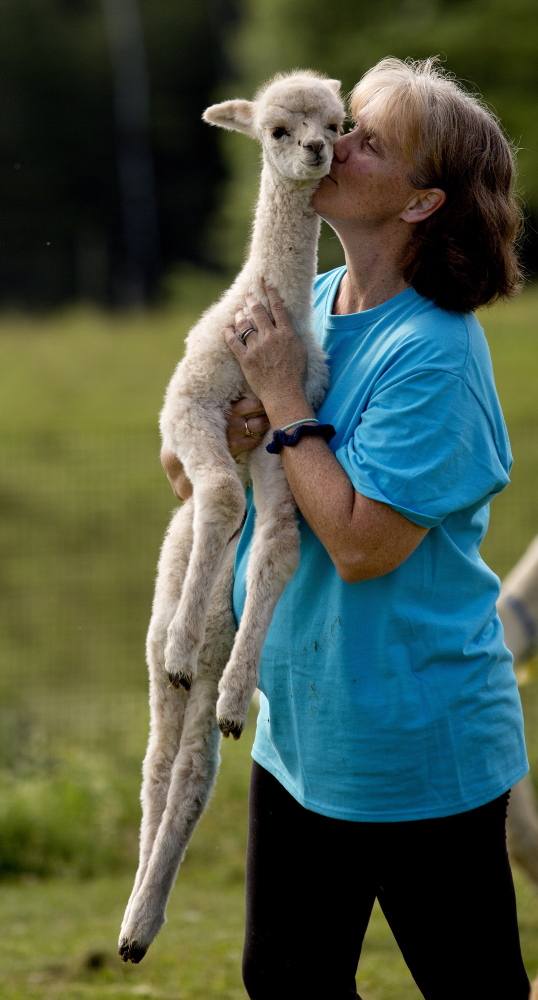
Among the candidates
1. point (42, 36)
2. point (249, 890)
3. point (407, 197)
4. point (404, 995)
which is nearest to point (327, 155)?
point (407, 197)

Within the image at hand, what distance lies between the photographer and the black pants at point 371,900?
2168 mm

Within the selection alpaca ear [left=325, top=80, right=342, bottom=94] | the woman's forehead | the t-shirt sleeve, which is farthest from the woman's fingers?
alpaca ear [left=325, top=80, right=342, bottom=94]

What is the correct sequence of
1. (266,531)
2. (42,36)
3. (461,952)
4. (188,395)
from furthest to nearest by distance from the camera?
(42,36), (188,395), (266,531), (461,952)

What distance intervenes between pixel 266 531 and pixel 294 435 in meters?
0.24

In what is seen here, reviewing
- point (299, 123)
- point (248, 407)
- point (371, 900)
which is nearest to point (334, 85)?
point (299, 123)

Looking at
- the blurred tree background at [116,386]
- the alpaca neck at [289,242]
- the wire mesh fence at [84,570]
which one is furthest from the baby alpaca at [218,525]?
the wire mesh fence at [84,570]

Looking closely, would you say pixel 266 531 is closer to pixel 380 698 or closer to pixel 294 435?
pixel 294 435

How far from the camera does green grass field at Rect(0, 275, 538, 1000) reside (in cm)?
432

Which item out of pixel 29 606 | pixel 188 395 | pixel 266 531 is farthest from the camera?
pixel 29 606

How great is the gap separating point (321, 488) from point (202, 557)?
0.33 m

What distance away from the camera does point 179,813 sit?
2.41 metres

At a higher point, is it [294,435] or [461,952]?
[294,435]

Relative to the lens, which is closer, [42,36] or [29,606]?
[29,606]

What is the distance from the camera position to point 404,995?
3912 mm
